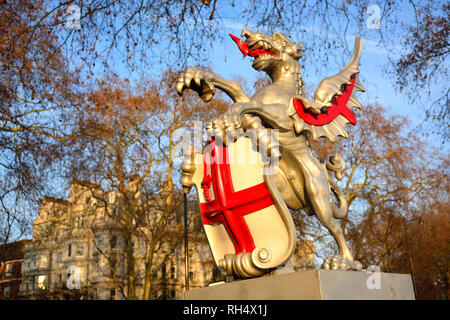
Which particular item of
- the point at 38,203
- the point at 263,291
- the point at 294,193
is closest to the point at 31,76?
the point at 38,203

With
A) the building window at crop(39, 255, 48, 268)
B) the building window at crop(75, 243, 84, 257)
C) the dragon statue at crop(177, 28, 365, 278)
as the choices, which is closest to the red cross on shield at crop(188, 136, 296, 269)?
the dragon statue at crop(177, 28, 365, 278)

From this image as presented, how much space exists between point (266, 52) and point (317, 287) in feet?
7.42

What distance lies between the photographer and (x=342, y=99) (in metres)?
4.18

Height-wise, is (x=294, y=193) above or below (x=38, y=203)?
below

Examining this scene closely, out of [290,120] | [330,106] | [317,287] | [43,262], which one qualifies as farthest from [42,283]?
[317,287]

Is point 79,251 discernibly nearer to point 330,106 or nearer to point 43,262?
point 43,262

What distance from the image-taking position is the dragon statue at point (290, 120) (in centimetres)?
351

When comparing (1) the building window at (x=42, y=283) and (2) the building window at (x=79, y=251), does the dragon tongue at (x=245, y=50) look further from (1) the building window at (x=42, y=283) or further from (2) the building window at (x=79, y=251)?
(2) the building window at (x=79, y=251)

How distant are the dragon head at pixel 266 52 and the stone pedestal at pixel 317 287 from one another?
2.01m

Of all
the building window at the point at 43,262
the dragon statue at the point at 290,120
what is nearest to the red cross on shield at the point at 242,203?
the dragon statue at the point at 290,120
